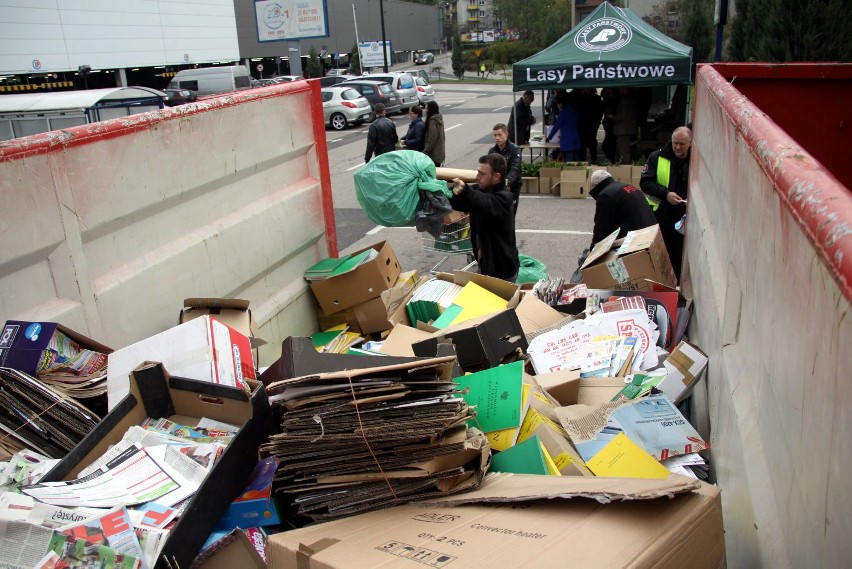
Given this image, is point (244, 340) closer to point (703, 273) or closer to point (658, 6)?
point (703, 273)

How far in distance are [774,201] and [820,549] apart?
0.95 m

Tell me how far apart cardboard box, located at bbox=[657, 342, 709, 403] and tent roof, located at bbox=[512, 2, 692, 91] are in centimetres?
955

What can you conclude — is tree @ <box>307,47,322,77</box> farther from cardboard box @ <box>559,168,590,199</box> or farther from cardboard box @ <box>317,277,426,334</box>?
cardboard box @ <box>317,277,426,334</box>

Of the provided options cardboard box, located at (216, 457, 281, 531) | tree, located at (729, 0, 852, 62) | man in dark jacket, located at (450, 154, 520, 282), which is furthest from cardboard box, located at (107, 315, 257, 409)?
tree, located at (729, 0, 852, 62)

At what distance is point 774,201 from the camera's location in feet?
6.69

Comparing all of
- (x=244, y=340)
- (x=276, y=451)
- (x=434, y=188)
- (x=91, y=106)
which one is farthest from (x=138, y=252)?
(x=91, y=106)

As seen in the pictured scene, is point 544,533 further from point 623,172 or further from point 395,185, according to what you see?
point 623,172

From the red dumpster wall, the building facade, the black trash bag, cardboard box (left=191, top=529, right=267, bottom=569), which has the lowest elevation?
cardboard box (left=191, top=529, right=267, bottom=569)

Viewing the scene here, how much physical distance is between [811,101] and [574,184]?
687cm

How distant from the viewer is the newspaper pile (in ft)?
6.95

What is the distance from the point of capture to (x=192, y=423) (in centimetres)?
309

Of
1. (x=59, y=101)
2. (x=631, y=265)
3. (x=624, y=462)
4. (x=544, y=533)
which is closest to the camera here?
(x=544, y=533)

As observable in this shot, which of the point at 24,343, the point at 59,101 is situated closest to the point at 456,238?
the point at 24,343

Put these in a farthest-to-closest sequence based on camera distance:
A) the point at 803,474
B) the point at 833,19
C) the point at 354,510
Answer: the point at 833,19 → the point at 354,510 → the point at 803,474
